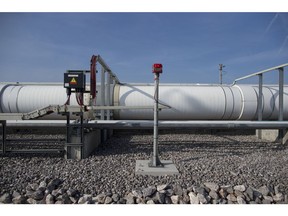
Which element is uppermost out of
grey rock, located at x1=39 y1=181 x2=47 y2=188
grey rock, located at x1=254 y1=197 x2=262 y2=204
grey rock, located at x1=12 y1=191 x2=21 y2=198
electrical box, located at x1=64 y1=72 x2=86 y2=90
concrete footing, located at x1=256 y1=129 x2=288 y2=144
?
electrical box, located at x1=64 y1=72 x2=86 y2=90

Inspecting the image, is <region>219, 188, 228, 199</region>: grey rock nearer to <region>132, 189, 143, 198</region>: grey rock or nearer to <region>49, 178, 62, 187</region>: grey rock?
<region>132, 189, 143, 198</region>: grey rock

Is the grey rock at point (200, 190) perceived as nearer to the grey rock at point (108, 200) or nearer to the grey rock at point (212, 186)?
the grey rock at point (212, 186)

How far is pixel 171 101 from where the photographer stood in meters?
8.57

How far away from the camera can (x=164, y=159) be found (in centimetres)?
498

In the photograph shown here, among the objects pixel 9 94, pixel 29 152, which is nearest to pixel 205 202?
pixel 29 152

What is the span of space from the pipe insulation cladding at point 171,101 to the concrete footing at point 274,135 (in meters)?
0.87

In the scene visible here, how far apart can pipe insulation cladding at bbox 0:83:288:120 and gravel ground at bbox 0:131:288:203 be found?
2.59 metres

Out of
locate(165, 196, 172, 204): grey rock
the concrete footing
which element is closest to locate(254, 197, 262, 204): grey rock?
locate(165, 196, 172, 204): grey rock

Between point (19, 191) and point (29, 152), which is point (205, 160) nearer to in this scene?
point (19, 191)

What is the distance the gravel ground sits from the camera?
350 centimetres

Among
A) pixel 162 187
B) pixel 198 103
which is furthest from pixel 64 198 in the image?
pixel 198 103

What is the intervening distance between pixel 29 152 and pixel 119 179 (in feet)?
9.16

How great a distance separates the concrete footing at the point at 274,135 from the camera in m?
7.24

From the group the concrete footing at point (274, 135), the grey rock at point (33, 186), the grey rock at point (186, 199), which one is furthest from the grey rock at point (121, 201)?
the concrete footing at point (274, 135)
